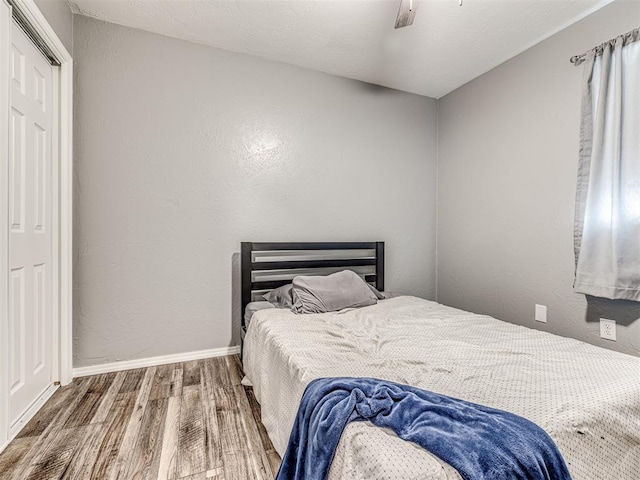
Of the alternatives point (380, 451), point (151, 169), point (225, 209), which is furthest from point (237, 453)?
point (151, 169)

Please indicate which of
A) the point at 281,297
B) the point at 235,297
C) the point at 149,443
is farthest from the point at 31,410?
the point at 281,297

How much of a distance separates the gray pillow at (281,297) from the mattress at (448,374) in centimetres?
19

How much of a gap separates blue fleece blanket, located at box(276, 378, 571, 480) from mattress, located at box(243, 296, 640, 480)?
4 centimetres

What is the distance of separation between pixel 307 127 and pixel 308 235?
0.98 meters

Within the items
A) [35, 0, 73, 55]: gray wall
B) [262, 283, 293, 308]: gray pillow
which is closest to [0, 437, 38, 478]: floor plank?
[262, 283, 293, 308]: gray pillow

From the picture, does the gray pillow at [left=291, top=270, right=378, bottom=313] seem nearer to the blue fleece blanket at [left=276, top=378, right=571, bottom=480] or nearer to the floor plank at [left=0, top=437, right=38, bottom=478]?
the blue fleece blanket at [left=276, top=378, right=571, bottom=480]

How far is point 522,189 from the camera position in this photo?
8.45 ft

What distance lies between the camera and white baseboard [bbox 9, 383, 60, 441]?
5.20ft

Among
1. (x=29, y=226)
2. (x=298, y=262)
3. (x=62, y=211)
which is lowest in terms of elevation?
(x=298, y=262)

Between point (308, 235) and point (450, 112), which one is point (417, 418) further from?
point (450, 112)

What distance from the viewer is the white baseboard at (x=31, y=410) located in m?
1.58

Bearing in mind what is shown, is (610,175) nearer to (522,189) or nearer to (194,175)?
(522,189)

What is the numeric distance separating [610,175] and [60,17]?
11.6ft

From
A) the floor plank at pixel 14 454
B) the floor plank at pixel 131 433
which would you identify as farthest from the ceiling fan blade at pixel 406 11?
the floor plank at pixel 14 454
